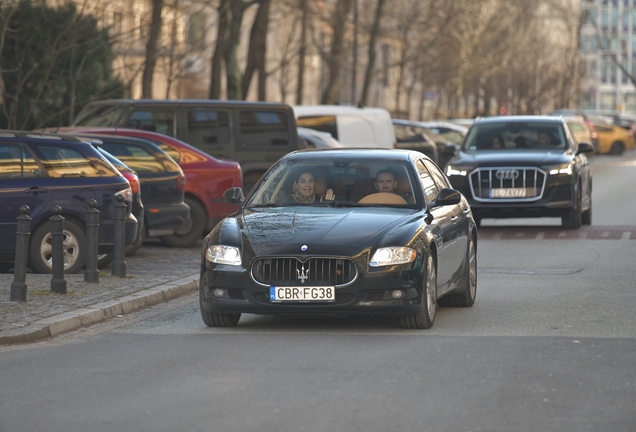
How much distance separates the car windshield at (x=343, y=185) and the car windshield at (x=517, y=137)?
984 cm

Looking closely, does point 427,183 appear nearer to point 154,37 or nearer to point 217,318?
point 217,318

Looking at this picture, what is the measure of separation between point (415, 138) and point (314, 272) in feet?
79.6

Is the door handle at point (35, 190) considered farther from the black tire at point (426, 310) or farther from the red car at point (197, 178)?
the black tire at point (426, 310)

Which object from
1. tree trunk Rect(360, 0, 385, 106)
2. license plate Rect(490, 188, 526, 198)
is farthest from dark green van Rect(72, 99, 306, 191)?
tree trunk Rect(360, 0, 385, 106)

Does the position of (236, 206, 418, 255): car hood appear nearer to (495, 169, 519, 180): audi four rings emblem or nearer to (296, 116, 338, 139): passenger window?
(495, 169, 519, 180): audi four rings emblem

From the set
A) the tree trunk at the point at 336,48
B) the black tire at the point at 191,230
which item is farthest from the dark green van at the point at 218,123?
the tree trunk at the point at 336,48

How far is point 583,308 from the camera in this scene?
10820 mm

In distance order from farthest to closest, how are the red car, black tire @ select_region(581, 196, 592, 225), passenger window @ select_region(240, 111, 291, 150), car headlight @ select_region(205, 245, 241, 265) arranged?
black tire @ select_region(581, 196, 592, 225) → passenger window @ select_region(240, 111, 291, 150) → the red car → car headlight @ select_region(205, 245, 241, 265)

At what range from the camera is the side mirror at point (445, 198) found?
10.2 metres

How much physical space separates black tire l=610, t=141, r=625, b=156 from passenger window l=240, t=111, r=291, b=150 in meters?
42.3

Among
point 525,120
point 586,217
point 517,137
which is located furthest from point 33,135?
point 586,217

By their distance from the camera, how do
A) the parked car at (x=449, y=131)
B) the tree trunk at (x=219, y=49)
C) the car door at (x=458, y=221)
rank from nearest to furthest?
the car door at (x=458, y=221) < the tree trunk at (x=219, y=49) < the parked car at (x=449, y=131)

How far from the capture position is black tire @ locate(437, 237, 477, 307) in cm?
1100

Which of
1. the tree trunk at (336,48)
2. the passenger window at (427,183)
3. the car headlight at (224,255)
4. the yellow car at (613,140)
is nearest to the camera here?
the car headlight at (224,255)
